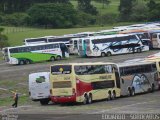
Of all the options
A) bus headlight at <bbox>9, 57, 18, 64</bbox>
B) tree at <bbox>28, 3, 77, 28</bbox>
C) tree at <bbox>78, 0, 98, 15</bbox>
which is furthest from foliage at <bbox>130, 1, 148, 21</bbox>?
bus headlight at <bbox>9, 57, 18, 64</bbox>

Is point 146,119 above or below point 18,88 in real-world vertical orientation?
above

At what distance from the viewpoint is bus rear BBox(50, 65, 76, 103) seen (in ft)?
126

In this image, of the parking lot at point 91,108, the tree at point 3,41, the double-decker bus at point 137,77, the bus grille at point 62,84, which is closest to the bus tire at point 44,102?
the parking lot at point 91,108

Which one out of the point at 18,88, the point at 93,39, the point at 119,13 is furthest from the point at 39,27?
the point at 18,88

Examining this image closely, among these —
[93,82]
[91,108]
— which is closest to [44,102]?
[93,82]

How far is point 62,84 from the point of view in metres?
38.9

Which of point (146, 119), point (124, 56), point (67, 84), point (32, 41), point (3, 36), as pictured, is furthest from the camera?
point (3, 36)

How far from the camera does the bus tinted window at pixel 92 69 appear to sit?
39013 mm

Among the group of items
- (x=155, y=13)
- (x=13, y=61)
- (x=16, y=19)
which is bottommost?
(x=13, y=61)

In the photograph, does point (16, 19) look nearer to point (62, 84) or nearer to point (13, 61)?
point (13, 61)

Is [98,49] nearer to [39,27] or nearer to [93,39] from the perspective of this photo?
[93,39]

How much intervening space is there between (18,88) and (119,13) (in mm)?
98208

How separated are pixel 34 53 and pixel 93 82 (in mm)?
31979

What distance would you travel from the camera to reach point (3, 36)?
319ft
